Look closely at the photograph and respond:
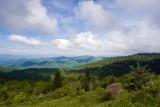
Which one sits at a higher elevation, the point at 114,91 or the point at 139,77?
the point at 139,77

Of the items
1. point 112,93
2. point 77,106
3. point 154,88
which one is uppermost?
point 154,88

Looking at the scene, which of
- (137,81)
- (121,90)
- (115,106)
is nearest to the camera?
(115,106)

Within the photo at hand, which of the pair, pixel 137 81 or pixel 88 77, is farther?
pixel 88 77

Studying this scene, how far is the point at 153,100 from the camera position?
4.12 metres

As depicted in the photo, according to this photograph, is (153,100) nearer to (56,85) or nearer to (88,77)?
(56,85)

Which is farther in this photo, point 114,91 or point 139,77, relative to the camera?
point 114,91

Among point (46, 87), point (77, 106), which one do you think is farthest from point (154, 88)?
point (46, 87)

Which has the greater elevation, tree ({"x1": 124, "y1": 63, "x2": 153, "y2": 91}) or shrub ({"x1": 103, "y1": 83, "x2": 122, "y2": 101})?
tree ({"x1": 124, "y1": 63, "x2": 153, "y2": 91})

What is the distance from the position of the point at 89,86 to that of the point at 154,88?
56621 millimetres

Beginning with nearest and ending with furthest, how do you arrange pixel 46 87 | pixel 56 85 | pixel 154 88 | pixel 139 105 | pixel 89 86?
1. pixel 139 105
2. pixel 154 88
3. pixel 56 85
4. pixel 89 86
5. pixel 46 87

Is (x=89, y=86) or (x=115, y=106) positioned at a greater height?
(x=115, y=106)

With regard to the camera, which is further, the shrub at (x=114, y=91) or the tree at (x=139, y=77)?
the shrub at (x=114, y=91)

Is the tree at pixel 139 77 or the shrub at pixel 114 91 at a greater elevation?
the tree at pixel 139 77

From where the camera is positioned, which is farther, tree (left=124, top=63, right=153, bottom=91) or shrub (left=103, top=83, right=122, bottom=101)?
shrub (left=103, top=83, right=122, bottom=101)
